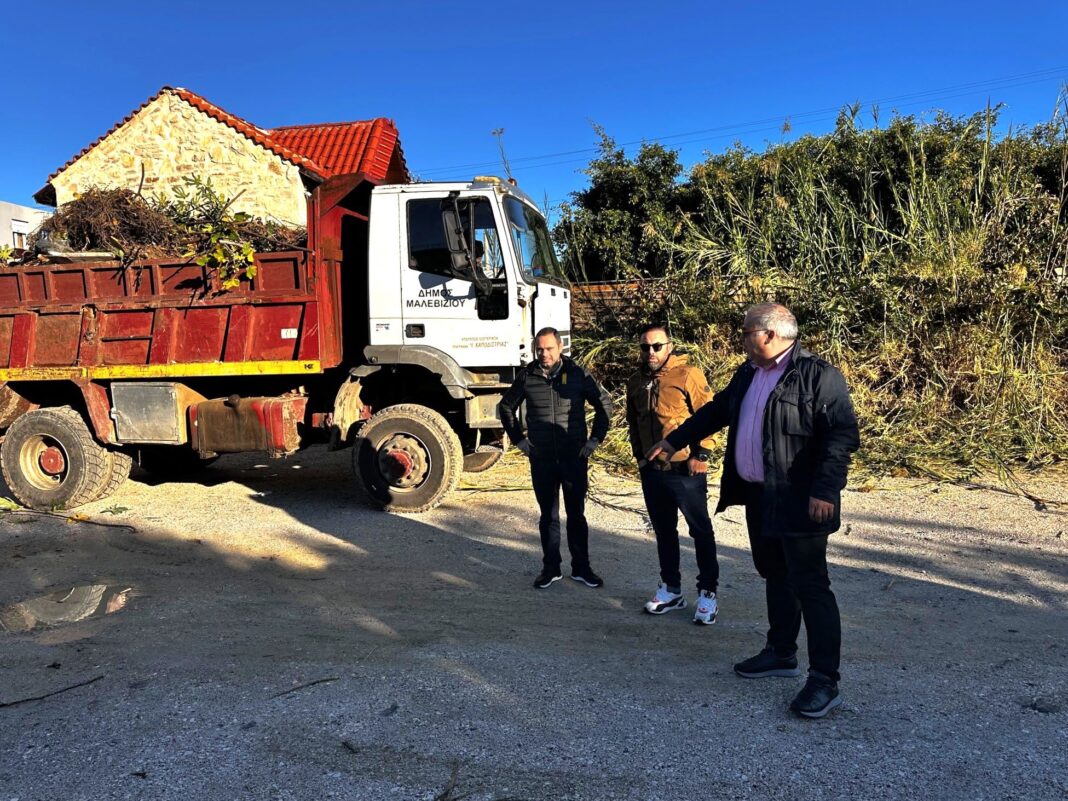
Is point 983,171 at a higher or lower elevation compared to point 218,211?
higher

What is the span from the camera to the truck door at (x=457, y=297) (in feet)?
20.6

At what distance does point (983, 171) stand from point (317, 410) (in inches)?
333

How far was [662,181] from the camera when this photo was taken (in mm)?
13133

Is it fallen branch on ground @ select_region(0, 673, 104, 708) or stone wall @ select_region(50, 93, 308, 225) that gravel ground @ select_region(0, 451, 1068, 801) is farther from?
stone wall @ select_region(50, 93, 308, 225)

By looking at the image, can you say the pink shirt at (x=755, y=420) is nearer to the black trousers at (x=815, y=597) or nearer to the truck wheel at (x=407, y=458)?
the black trousers at (x=815, y=597)

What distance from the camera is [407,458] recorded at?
6.50 meters

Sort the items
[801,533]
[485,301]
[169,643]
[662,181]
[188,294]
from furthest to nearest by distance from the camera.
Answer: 1. [662,181]
2. [188,294]
3. [485,301]
4. [169,643]
5. [801,533]

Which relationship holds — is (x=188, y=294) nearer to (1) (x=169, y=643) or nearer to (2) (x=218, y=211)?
(2) (x=218, y=211)

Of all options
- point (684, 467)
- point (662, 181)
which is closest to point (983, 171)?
point (662, 181)

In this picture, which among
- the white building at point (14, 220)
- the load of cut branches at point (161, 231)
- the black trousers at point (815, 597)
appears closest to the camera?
the black trousers at point (815, 597)

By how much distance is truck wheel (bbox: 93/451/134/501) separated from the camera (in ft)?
24.3

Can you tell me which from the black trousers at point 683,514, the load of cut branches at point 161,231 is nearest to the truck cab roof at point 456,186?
Answer: the load of cut branches at point 161,231

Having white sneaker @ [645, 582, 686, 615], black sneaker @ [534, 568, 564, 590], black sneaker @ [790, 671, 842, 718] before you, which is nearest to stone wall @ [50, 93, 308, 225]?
black sneaker @ [534, 568, 564, 590]

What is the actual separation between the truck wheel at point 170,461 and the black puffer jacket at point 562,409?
505 centimetres
